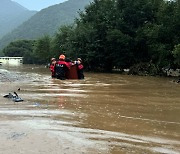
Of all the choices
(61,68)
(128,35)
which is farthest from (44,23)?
(61,68)

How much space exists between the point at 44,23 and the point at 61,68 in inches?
5411

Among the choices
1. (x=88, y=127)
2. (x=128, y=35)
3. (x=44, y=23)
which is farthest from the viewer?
(x=44, y=23)

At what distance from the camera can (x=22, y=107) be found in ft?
30.4

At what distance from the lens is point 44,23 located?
15675 cm

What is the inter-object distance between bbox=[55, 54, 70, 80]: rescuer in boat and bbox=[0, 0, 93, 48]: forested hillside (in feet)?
388

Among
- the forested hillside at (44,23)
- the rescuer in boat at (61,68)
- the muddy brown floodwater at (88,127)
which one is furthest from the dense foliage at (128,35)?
the forested hillside at (44,23)

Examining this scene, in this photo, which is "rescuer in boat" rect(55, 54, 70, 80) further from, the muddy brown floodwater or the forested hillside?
the forested hillside

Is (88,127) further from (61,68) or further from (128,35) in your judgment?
(128,35)

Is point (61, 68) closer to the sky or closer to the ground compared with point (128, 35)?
closer to the ground

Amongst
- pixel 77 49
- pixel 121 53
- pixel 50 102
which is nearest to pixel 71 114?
pixel 50 102

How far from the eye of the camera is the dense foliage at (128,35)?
94.4ft

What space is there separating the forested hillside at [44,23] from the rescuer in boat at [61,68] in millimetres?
118325

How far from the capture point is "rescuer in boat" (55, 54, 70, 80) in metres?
22.2

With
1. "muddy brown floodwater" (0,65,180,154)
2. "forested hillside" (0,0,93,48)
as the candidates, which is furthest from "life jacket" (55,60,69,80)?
"forested hillside" (0,0,93,48)
